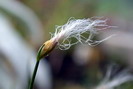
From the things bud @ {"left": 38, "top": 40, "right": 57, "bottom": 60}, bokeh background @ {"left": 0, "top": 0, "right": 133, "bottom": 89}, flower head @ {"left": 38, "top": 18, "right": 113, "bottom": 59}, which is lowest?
bud @ {"left": 38, "top": 40, "right": 57, "bottom": 60}

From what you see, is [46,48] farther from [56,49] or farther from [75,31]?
[56,49]

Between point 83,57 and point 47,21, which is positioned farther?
point 47,21

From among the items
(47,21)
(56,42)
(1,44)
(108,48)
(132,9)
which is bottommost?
(56,42)

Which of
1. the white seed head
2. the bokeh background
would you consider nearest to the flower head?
the white seed head

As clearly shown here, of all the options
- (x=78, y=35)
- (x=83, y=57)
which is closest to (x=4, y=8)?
(x=83, y=57)

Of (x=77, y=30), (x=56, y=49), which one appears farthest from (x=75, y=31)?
(x=56, y=49)

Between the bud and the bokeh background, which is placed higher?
the bokeh background

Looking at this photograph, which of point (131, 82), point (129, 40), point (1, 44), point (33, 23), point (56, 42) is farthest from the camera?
point (129, 40)

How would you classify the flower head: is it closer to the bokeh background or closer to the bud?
the bud

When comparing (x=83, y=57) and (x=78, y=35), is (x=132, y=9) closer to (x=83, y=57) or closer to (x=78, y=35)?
(x=83, y=57)
